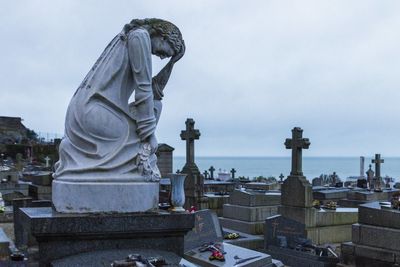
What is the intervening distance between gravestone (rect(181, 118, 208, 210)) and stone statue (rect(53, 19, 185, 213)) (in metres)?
8.84

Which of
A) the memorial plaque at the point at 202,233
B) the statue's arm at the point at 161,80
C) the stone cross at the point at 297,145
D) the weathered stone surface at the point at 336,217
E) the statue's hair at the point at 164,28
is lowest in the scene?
the weathered stone surface at the point at 336,217

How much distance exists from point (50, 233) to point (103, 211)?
0.51 meters

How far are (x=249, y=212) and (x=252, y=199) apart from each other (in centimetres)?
35

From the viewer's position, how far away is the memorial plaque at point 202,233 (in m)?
7.32

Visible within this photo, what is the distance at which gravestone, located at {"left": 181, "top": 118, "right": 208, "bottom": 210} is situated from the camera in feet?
44.4

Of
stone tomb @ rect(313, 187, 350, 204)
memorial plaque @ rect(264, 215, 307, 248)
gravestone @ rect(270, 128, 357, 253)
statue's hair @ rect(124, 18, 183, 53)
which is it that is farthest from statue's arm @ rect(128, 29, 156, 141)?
stone tomb @ rect(313, 187, 350, 204)

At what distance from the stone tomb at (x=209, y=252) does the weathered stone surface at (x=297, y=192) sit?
3.73 m

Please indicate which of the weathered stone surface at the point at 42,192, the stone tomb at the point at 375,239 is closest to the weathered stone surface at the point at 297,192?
the stone tomb at the point at 375,239

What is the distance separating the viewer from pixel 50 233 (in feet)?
13.4

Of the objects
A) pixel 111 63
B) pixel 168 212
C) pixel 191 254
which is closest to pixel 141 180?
pixel 168 212

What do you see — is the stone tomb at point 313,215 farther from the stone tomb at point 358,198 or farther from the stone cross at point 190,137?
the stone tomb at point 358,198

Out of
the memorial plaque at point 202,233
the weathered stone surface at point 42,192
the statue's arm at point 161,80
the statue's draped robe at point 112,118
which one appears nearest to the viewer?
the statue's draped robe at point 112,118

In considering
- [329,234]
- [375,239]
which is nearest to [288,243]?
[375,239]

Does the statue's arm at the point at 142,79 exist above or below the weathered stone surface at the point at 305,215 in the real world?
above
